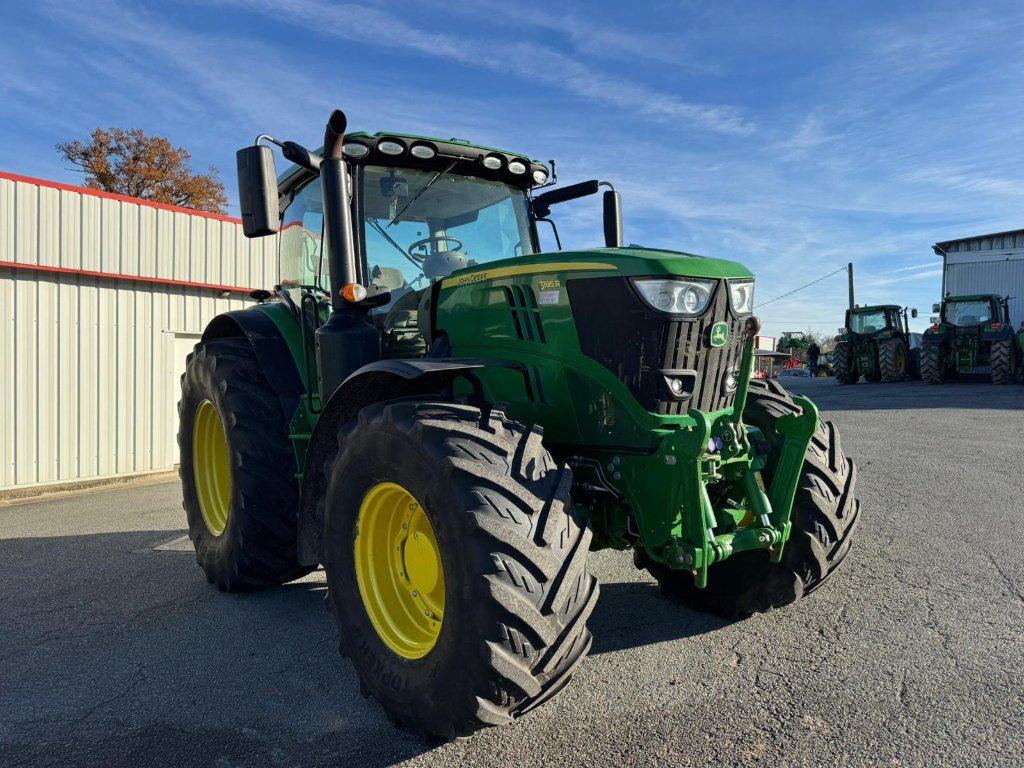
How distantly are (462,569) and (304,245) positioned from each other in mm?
2713

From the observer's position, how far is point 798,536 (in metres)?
3.33

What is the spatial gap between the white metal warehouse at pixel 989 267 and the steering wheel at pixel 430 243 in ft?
107

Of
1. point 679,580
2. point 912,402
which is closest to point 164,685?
point 679,580

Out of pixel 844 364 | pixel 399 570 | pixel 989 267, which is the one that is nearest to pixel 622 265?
pixel 399 570

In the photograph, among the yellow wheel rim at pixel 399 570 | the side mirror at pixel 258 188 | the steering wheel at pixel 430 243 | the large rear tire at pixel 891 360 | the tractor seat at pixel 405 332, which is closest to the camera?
the yellow wheel rim at pixel 399 570

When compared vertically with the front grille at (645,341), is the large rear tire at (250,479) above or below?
below

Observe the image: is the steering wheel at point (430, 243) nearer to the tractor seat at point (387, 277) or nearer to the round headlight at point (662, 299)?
the tractor seat at point (387, 277)

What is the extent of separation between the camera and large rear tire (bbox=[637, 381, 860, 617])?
10.9ft

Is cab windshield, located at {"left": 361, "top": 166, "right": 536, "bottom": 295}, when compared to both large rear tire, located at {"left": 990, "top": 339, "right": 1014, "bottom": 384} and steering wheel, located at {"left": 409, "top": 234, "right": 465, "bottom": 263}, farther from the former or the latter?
large rear tire, located at {"left": 990, "top": 339, "right": 1014, "bottom": 384}

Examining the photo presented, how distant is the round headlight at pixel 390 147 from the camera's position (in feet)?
12.5

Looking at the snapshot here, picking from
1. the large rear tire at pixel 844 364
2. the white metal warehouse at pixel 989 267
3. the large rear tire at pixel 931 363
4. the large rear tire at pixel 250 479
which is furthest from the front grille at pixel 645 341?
the white metal warehouse at pixel 989 267

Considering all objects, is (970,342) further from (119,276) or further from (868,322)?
(119,276)

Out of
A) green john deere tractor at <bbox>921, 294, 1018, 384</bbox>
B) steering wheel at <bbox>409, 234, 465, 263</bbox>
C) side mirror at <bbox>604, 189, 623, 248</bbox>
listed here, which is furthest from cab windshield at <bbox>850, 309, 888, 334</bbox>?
steering wheel at <bbox>409, 234, 465, 263</bbox>

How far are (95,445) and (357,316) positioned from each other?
6589 mm
